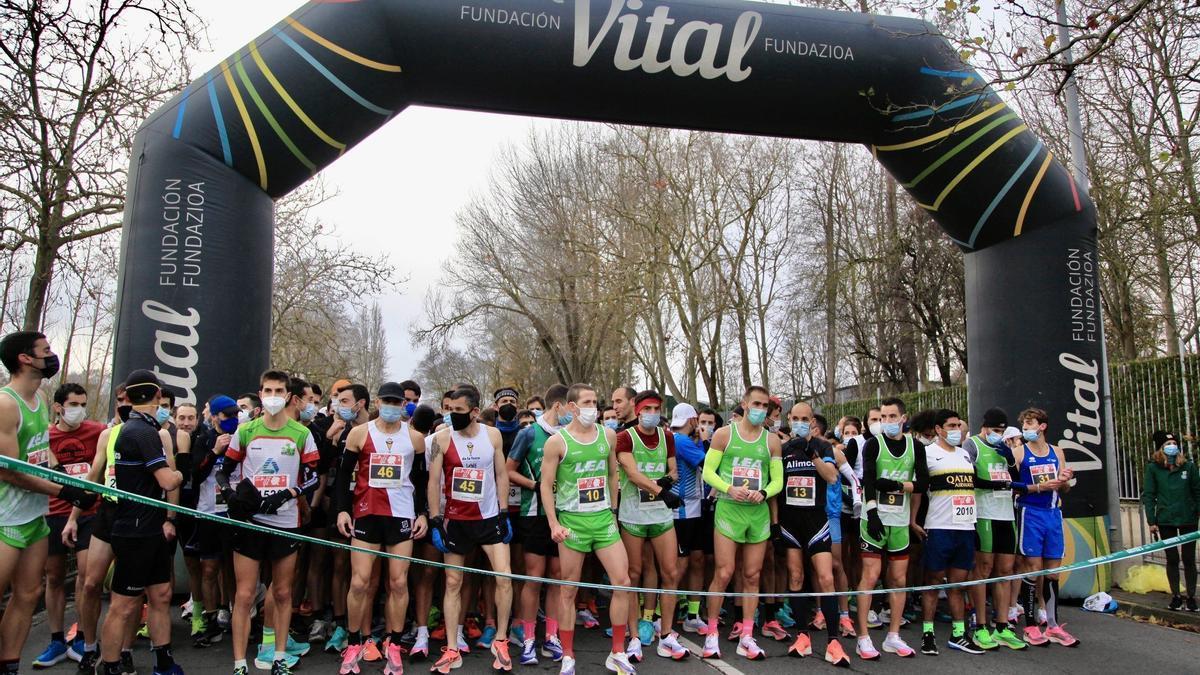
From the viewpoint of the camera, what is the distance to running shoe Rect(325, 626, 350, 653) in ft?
23.1

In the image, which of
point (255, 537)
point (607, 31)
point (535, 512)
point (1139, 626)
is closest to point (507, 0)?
point (607, 31)

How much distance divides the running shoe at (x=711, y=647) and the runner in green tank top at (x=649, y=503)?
156mm

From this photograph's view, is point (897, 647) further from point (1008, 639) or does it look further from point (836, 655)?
point (1008, 639)

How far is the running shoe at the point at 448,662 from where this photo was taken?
639 cm

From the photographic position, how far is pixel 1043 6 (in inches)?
367

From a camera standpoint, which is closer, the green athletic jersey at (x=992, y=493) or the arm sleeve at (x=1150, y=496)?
the green athletic jersey at (x=992, y=493)

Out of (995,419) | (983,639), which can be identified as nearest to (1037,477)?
(995,419)

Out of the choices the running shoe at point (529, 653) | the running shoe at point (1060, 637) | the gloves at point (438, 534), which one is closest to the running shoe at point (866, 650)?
the running shoe at point (1060, 637)

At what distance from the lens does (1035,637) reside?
7.66 m

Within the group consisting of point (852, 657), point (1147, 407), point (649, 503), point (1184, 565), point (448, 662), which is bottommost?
point (852, 657)

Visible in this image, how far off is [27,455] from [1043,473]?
8254 millimetres

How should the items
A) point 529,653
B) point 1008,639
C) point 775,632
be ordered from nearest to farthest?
1. point 529,653
2. point 1008,639
3. point 775,632

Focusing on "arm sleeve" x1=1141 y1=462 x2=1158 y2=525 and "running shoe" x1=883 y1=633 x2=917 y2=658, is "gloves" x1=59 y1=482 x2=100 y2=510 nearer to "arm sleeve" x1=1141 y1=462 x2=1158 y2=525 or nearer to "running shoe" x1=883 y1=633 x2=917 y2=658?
"running shoe" x1=883 y1=633 x2=917 y2=658

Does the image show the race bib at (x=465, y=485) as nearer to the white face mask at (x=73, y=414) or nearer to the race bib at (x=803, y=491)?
the race bib at (x=803, y=491)
